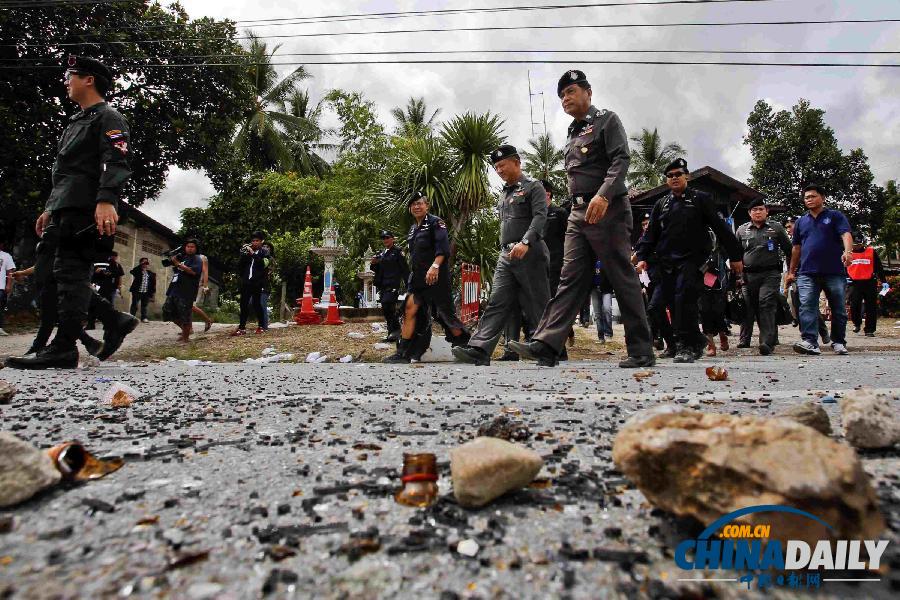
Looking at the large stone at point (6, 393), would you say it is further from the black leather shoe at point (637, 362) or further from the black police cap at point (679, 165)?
the black police cap at point (679, 165)

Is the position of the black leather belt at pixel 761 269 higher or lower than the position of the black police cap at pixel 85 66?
lower

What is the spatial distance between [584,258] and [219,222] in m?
28.8

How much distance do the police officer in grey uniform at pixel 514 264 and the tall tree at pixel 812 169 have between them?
1239 inches

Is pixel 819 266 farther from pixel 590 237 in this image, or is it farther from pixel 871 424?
pixel 871 424

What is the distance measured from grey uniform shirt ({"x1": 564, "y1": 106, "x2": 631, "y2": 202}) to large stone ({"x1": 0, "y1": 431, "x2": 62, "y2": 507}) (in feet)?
11.9

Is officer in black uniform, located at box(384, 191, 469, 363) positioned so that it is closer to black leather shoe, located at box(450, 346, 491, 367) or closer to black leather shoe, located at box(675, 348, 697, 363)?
black leather shoe, located at box(450, 346, 491, 367)

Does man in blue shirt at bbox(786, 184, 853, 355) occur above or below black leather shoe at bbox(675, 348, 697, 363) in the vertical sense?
above

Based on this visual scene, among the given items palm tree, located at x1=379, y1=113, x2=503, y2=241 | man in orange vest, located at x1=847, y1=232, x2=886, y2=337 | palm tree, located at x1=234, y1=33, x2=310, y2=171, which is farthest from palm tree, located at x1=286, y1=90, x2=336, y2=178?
man in orange vest, located at x1=847, y1=232, x2=886, y2=337

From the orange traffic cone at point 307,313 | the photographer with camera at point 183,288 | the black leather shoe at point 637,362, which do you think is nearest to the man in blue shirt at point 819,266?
the black leather shoe at point 637,362

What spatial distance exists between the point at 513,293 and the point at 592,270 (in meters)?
0.99

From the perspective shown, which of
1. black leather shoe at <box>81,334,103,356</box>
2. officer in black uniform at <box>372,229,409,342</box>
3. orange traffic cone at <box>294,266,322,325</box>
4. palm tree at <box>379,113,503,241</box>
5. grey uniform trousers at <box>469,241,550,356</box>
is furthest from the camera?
palm tree at <box>379,113,503,241</box>

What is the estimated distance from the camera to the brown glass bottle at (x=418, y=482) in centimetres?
120

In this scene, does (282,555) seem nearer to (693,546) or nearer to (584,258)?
(693,546)

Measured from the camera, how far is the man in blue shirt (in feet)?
20.2
